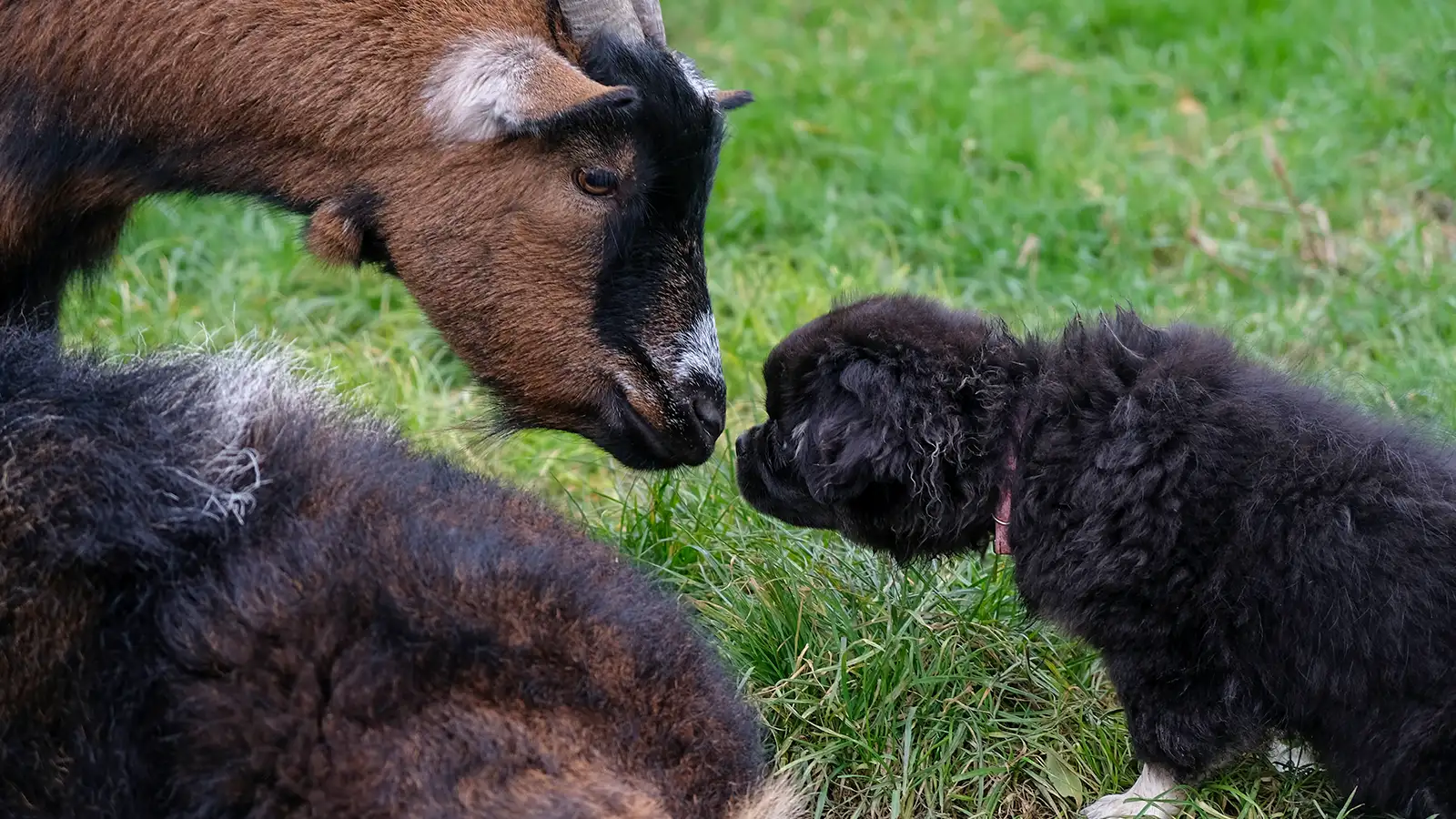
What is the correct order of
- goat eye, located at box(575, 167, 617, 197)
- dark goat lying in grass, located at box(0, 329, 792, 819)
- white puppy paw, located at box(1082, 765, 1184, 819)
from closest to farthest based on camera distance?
dark goat lying in grass, located at box(0, 329, 792, 819) < white puppy paw, located at box(1082, 765, 1184, 819) < goat eye, located at box(575, 167, 617, 197)

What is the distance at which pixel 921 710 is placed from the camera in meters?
3.79

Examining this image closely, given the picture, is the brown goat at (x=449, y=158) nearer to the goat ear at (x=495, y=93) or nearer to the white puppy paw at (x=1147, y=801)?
the goat ear at (x=495, y=93)

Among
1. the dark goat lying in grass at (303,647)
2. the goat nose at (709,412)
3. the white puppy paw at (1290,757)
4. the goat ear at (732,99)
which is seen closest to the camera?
the dark goat lying in grass at (303,647)

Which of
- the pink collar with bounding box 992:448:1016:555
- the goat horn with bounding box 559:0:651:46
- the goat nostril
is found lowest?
the goat nostril

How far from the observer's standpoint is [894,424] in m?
3.76

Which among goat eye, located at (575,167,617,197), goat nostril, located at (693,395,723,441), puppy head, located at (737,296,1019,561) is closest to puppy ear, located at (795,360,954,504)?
puppy head, located at (737,296,1019,561)

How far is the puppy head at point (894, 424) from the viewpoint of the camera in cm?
377

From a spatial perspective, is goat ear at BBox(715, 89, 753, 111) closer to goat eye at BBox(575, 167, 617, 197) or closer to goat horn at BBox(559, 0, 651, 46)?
goat horn at BBox(559, 0, 651, 46)

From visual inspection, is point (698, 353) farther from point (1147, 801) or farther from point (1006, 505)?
point (1147, 801)

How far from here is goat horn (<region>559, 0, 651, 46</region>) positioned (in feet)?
13.1

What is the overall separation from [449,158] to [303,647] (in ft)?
5.10

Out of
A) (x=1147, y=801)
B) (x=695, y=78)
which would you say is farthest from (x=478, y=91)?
(x=1147, y=801)

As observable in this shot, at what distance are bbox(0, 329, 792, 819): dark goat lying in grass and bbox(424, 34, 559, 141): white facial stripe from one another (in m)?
1.02

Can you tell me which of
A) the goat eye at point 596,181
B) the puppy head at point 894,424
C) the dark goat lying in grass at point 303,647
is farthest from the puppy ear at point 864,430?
the dark goat lying in grass at point 303,647
